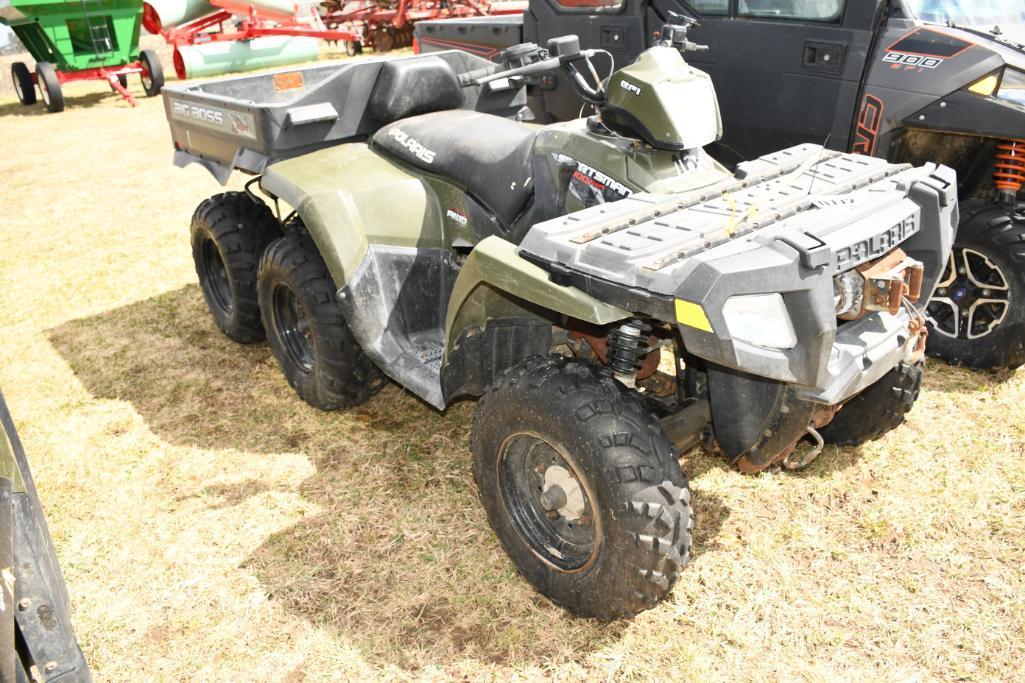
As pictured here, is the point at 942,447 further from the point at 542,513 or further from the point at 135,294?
the point at 135,294

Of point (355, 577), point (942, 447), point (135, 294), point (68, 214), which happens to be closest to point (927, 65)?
point (942, 447)

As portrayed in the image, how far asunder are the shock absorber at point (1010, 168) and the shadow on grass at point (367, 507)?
7.50 feet

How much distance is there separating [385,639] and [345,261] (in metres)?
1.52

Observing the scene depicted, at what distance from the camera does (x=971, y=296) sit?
439 centimetres

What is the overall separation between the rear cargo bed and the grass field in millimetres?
1213

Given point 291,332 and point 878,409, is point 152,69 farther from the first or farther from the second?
point 878,409

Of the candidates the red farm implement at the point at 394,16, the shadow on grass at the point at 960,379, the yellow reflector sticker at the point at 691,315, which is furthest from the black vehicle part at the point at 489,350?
the red farm implement at the point at 394,16

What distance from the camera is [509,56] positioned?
11.4 ft

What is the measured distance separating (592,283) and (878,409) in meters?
1.73

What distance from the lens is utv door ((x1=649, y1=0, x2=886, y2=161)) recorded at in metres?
4.53

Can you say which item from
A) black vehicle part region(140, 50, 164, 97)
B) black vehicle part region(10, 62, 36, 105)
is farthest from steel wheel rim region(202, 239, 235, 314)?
black vehicle part region(10, 62, 36, 105)

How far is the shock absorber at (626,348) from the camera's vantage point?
2760mm

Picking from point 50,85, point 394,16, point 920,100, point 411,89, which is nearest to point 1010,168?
point 920,100

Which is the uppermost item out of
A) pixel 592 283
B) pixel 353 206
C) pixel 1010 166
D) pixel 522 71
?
pixel 522 71
